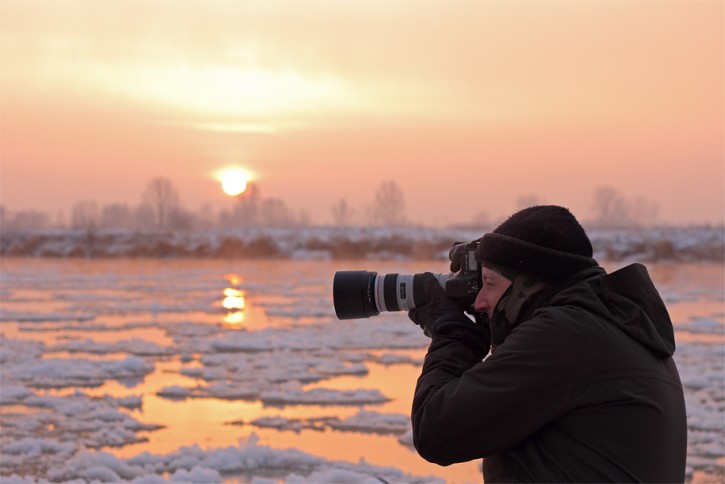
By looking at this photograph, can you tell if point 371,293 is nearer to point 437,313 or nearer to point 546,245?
point 437,313

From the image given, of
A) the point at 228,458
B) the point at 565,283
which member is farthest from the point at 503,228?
the point at 228,458

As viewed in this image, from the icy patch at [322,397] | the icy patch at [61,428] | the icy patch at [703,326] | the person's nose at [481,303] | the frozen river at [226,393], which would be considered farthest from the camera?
the icy patch at [703,326]

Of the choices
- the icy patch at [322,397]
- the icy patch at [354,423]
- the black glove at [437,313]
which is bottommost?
the icy patch at [354,423]

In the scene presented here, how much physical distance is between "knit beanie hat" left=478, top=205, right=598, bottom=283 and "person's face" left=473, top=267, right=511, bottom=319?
61mm

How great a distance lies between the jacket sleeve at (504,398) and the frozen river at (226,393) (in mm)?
2586

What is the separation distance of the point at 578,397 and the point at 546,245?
1.02 feet

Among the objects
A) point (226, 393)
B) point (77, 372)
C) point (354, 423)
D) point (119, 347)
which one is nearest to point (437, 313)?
point (354, 423)

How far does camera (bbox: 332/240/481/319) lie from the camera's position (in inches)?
79.2

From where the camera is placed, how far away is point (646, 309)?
5.55ft

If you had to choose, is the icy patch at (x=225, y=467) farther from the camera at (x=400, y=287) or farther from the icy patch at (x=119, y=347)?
the icy patch at (x=119, y=347)

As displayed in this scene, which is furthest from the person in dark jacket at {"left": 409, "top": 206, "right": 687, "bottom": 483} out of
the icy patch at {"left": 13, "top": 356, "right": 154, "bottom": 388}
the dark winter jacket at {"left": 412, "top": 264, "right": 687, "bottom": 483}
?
the icy patch at {"left": 13, "top": 356, "right": 154, "bottom": 388}

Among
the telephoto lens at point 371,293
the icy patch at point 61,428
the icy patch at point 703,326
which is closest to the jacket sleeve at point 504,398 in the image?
the telephoto lens at point 371,293

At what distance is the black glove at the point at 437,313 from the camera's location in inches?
76.4

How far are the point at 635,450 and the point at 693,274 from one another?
21638 millimetres
